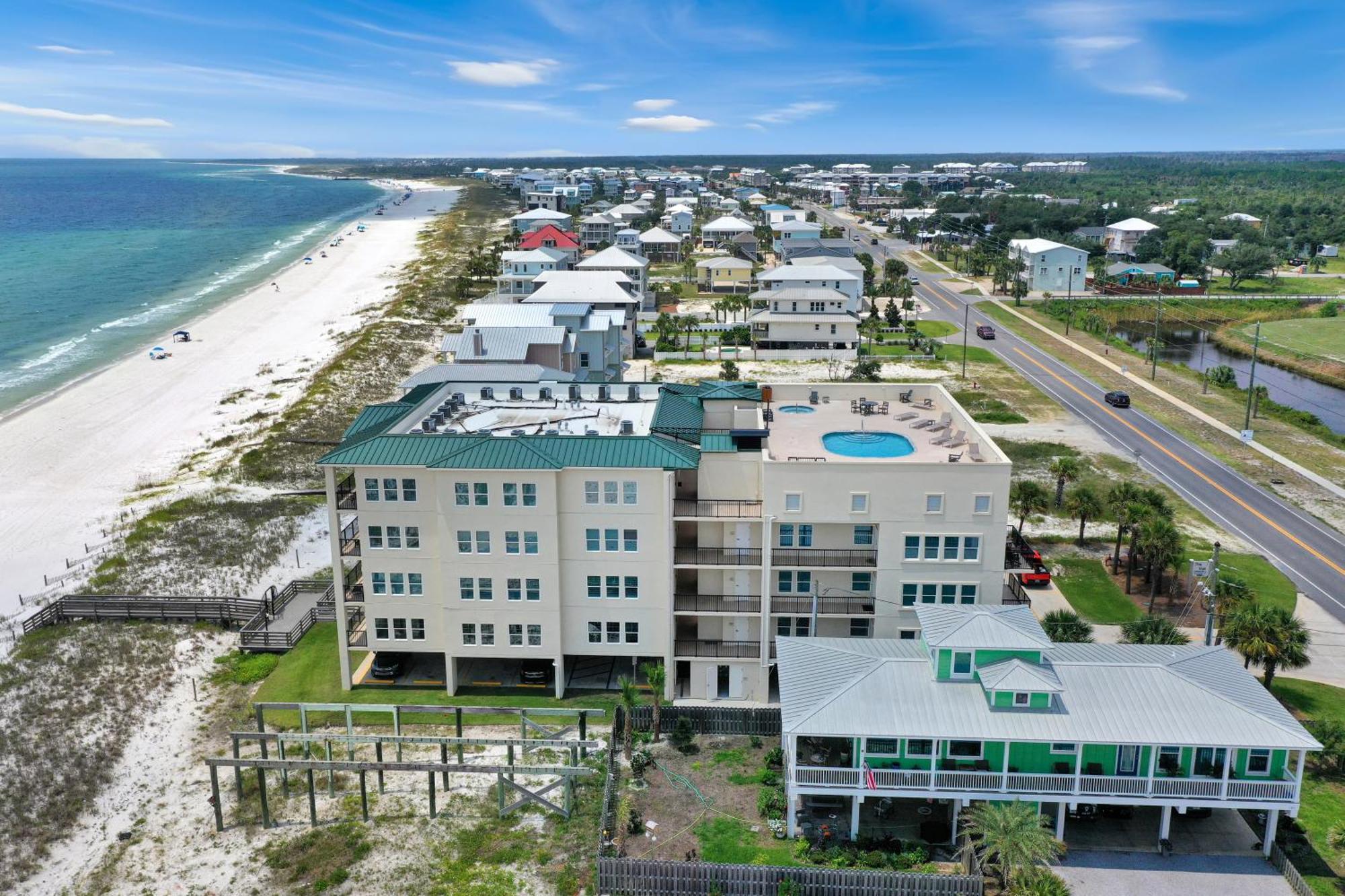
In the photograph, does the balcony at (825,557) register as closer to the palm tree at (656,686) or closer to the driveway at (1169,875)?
the palm tree at (656,686)

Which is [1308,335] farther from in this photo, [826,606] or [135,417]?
[135,417]

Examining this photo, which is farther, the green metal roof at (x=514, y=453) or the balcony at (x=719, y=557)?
the balcony at (x=719, y=557)

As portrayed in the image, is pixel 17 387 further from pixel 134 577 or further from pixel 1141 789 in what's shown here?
pixel 1141 789

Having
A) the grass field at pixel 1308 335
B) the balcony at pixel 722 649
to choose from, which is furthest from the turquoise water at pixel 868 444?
the grass field at pixel 1308 335

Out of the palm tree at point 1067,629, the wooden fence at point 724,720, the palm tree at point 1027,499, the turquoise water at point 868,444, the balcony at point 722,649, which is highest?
the turquoise water at point 868,444

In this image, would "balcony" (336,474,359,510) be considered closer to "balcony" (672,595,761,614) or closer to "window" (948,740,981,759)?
"balcony" (672,595,761,614)
